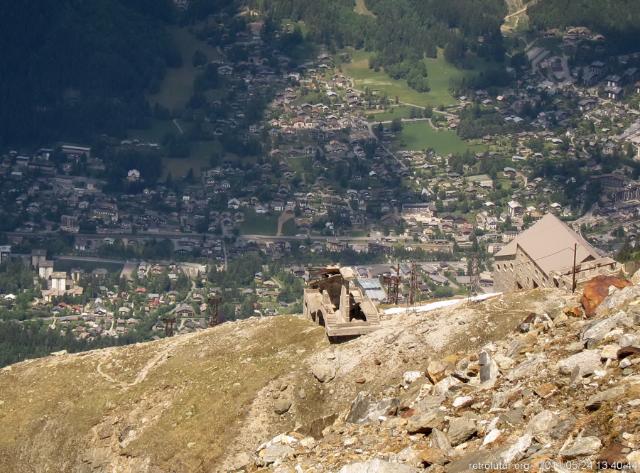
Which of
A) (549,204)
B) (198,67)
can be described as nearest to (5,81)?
(198,67)

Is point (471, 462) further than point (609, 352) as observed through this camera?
Answer: No

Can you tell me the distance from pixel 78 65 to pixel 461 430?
523ft

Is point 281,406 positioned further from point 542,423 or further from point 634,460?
point 634,460

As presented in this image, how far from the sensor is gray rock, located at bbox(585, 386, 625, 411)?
115ft

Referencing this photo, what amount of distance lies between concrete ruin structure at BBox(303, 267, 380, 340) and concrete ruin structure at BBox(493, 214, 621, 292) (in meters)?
7.91

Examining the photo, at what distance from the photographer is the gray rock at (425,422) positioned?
3803cm

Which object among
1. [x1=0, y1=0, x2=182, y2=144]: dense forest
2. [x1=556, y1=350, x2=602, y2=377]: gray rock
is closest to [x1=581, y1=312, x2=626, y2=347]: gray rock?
[x1=556, y1=350, x2=602, y2=377]: gray rock

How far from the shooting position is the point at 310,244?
459ft

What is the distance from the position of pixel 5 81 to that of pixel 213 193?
153 feet

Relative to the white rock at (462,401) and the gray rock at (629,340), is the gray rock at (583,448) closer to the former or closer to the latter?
the gray rock at (629,340)

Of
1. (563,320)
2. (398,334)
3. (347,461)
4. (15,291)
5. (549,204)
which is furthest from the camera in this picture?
(549,204)

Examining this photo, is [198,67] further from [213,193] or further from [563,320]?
[563,320]

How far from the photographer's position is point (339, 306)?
2559 inches

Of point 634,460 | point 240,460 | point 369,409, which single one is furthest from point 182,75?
point 634,460
